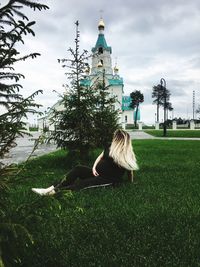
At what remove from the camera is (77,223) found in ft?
15.1

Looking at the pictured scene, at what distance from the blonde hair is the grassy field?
494mm

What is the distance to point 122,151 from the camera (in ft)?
22.4

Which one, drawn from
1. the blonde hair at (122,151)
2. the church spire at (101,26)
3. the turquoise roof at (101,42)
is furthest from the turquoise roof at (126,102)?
the blonde hair at (122,151)

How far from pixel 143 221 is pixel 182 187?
2593 millimetres

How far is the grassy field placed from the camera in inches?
112

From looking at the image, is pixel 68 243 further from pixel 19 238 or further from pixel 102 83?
pixel 102 83

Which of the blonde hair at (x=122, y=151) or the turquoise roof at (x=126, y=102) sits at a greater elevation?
the turquoise roof at (x=126, y=102)

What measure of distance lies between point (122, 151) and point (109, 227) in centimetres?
257

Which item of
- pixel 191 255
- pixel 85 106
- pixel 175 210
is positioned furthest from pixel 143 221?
pixel 85 106

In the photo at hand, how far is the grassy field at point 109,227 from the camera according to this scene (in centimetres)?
284

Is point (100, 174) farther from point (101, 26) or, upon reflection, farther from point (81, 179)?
point (101, 26)

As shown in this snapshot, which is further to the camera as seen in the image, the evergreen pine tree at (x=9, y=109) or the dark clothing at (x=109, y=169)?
the dark clothing at (x=109, y=169)

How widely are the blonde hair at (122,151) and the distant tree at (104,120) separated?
3344 millimetres

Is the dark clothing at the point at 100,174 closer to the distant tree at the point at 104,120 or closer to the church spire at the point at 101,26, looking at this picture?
the distant tree at the point at 104,120
